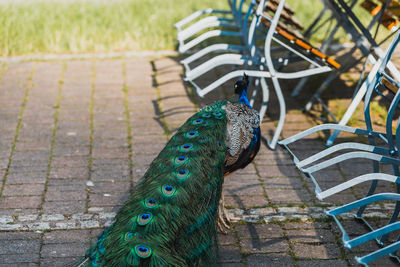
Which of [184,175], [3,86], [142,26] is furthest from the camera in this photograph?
[142,26]

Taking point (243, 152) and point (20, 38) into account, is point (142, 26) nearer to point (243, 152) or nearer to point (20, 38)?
point (20, 38)

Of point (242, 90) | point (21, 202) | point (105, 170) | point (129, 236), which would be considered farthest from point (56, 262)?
point (242, 90)

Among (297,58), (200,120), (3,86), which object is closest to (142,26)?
(3,86)

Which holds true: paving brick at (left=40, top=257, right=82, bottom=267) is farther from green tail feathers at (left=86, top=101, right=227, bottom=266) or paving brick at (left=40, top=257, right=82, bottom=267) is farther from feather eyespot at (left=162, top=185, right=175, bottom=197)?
feather eyespot at (left=162, top=185, right=175, bottom=197)

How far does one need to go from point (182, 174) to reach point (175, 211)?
12.7 inches

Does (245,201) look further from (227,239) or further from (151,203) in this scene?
(151,203)

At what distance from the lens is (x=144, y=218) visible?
3.11m

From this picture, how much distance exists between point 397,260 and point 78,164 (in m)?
2.87

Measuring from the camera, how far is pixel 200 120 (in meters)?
4.05

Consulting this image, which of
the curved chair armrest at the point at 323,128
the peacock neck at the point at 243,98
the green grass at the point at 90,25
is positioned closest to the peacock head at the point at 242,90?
the peacock neck at the point at 243,98

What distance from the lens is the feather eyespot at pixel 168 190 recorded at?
10.9ft

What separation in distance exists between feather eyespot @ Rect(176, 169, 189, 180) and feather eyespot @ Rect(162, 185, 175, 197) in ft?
0.36

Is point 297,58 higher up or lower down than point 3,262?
higher up

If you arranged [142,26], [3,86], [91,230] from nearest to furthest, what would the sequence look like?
1. [91,230]
2. [3,86]
3. [142,26]
